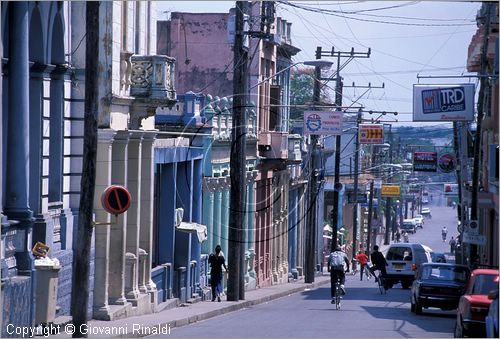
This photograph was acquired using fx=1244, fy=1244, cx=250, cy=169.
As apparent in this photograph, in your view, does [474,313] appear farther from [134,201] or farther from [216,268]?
[216,268]

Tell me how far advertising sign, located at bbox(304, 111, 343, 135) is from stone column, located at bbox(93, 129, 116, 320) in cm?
2357

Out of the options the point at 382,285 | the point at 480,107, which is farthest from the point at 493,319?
the point at 382,285

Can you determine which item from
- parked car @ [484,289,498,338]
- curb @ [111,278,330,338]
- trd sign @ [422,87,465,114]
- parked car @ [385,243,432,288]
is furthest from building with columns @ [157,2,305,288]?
parked car @ [484,289,498,338]

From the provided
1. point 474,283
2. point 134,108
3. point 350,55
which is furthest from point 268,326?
point 350,55

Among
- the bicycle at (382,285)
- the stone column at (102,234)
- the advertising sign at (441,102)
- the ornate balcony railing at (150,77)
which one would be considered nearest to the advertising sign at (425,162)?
the bicycle at (382,285)

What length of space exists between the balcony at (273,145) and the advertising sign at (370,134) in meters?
A: 13.4

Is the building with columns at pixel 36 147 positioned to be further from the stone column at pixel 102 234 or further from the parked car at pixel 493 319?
the parked car at pixel 493 319

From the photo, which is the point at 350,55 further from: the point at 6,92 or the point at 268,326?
the point at 6,92

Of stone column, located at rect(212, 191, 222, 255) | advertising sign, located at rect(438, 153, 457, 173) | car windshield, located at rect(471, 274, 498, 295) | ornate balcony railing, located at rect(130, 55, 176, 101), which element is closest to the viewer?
car windshield, located at rect(471, 274, 498, 295)

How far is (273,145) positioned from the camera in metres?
52.4

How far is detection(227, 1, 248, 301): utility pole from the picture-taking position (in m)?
33.8

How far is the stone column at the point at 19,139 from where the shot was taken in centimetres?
2122

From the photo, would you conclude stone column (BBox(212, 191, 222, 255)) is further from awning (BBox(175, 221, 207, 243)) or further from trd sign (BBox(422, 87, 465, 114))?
trd sign (BBox(422, 87, 465, 114))

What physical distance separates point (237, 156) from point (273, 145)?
17812 millimetres
